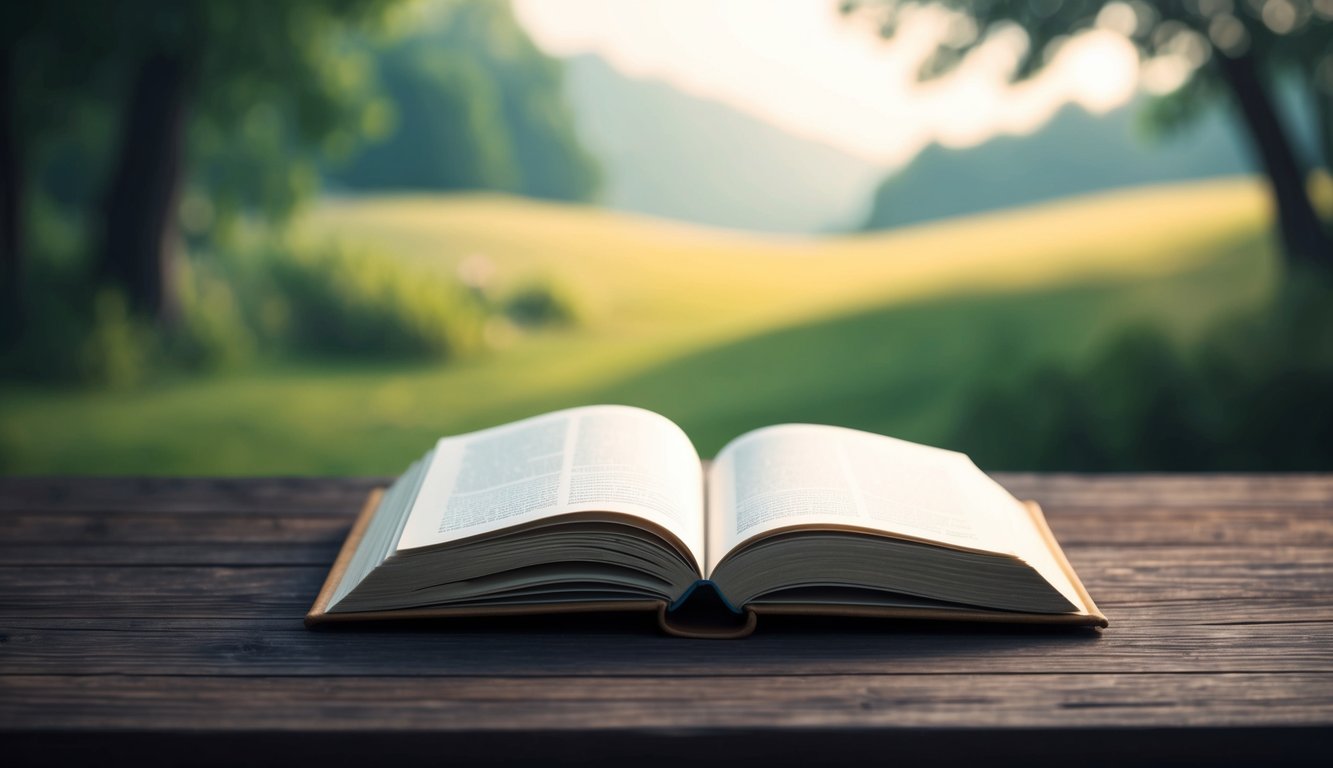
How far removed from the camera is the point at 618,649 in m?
1.06

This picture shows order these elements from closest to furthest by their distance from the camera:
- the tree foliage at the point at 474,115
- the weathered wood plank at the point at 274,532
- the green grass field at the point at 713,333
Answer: the weathered wood plank at the point at 274,532 → the green grass field at the point at 713,333 → the tree foliage at the point at 474,115

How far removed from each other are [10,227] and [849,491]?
4229 mm

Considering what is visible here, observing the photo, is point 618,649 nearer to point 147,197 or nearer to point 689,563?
point 689,563

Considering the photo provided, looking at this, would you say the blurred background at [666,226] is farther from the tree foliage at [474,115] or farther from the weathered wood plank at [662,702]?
the weathered wood plank at [662,702]

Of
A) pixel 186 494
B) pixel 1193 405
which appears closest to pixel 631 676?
pixel 186 494

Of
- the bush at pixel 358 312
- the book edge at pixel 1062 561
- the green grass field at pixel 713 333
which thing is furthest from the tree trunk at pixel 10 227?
the book edge at pixel 1062 561

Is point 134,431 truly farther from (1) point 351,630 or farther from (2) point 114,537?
(1) point 351,630

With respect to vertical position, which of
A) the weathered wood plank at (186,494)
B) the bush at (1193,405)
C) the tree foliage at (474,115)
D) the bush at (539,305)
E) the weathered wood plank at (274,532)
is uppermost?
the weathered wood plank at (274,532)

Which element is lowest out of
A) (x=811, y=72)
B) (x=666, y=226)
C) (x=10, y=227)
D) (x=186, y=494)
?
(x=666, y=226)

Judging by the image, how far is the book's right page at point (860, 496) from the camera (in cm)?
111

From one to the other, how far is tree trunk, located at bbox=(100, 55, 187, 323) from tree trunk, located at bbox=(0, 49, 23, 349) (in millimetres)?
303

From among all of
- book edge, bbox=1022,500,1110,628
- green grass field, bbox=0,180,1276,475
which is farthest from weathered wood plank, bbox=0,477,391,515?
green grass field, bbox=0,180,1276,475

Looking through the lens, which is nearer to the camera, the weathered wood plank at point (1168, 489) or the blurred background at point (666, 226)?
the weathered wood plank at point (1168, 489)

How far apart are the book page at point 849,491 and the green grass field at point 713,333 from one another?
3.12 metres
